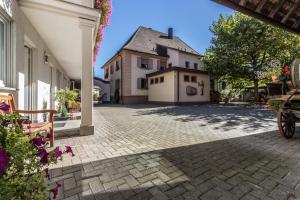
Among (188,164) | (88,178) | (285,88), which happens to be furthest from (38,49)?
(285,88)

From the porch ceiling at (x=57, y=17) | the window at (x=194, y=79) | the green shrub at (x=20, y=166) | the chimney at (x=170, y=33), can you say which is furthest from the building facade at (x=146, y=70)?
the green shrub at (x=20, y=166)

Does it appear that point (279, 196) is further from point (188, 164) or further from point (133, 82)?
point (133, 82)

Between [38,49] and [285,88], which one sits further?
[38,49]

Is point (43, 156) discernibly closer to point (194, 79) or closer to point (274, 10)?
point (274, 10)

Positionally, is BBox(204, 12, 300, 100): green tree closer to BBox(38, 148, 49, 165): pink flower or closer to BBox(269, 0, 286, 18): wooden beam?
BBox(269, 0, 286, 18): wooden beam

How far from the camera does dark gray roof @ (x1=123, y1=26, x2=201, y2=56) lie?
23.7m

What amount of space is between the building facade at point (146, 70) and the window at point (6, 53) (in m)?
15.7

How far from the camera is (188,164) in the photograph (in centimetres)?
298

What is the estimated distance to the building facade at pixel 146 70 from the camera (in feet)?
67.0

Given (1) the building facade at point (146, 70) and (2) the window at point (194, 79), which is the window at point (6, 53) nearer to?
(1) the building facade at point (146, 70)

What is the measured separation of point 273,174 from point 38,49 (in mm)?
7060

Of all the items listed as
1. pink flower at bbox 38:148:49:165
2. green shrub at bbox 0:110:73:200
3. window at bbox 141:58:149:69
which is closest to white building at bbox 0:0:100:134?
green shrub at bbox 0:110:73:200

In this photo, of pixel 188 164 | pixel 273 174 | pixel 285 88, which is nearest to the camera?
pixel 273 174

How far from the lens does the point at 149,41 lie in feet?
85.8
